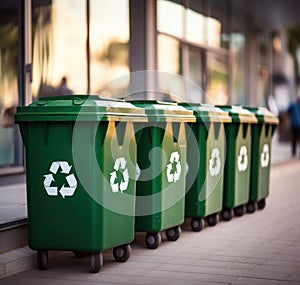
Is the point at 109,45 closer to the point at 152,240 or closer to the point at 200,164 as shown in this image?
the point at 200,164

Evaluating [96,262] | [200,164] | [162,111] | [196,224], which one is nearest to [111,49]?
[200,164]

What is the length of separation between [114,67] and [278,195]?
12.0 ft

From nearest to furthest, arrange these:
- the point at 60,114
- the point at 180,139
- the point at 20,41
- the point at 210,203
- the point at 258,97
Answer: the point at 60,114
the point at 180,139
the point at 210,203
the point at 20,41
the point at 258,97

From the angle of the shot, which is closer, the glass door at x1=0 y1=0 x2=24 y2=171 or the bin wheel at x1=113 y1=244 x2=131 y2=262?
the bin wheel at x1=113 y1=244 x2=131 y2=262

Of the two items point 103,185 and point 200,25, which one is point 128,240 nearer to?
point 103,185

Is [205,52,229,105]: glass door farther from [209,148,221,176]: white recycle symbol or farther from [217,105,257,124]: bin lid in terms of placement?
[209,148,221,176]: white recycle symbol

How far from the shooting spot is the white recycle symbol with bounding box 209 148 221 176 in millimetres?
8883

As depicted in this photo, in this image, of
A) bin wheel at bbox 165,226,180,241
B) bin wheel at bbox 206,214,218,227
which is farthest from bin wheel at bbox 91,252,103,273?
bin wheel at bbox 206,214,218,227

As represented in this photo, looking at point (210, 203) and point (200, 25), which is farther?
point (200, 25)

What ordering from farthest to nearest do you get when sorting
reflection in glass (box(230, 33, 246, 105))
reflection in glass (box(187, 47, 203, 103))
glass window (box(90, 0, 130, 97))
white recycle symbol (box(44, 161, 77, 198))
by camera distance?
1. reflection in glass (box(230, 33, 246, 105))
2. reflection in glass (box(187, 47, 203, 103))
3. glass window (box(90, 0, 130, 97))
4. white recycle symbol (box(44, 161, 77, 198))

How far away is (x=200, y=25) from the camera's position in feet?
57.7

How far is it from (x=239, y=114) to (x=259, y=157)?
100 cm

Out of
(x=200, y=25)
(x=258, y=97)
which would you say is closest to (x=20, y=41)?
(x=200, y=25)

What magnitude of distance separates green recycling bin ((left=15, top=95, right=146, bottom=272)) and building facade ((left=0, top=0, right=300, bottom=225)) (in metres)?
3.70
